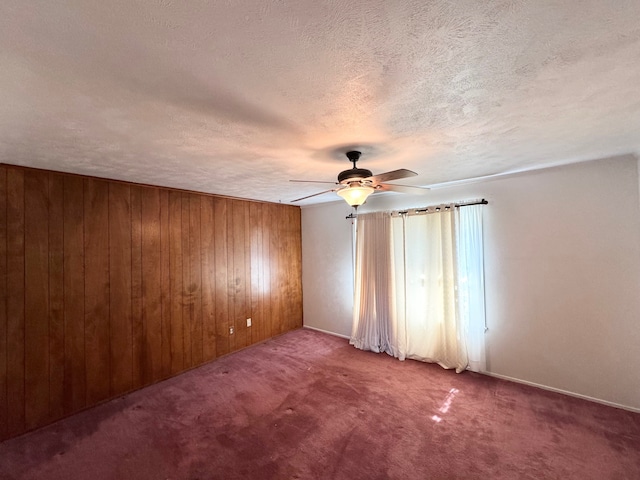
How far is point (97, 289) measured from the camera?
2.79m

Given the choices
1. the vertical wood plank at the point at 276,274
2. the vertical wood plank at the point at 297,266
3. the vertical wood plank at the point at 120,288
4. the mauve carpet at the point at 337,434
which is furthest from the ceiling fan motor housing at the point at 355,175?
the vertical wood plank at the point at 297,266

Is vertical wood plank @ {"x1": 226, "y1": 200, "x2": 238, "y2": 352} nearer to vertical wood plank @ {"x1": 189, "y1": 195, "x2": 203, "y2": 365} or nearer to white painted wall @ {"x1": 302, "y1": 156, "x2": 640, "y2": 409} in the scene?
vertical wood plank @ {"x1": 189, "y1": 195, "x2": 203, "y2": 365}

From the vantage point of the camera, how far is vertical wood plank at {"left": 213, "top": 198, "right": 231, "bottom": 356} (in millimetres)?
3825

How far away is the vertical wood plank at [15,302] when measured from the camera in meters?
2.31

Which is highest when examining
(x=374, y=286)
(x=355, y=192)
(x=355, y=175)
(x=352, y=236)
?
(x=355, y=175)

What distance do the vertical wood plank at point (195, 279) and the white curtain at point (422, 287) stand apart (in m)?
2.26

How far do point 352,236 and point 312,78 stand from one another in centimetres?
336

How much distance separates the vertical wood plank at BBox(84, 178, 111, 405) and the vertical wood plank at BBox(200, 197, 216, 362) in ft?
3.48

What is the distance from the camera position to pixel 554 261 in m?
2.77

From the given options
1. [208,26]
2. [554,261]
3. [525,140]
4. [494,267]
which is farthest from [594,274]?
[208,26]

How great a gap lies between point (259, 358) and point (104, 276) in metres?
2.15

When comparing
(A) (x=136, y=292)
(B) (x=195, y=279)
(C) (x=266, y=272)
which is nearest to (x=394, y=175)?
(B) (x=195, y=279)

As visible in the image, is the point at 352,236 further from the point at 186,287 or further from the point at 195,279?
the point at 186,287

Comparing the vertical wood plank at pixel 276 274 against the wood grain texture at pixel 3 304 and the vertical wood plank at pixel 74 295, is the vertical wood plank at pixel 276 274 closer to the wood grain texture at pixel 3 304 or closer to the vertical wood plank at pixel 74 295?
the vertical wood plank at pixel 74 295
